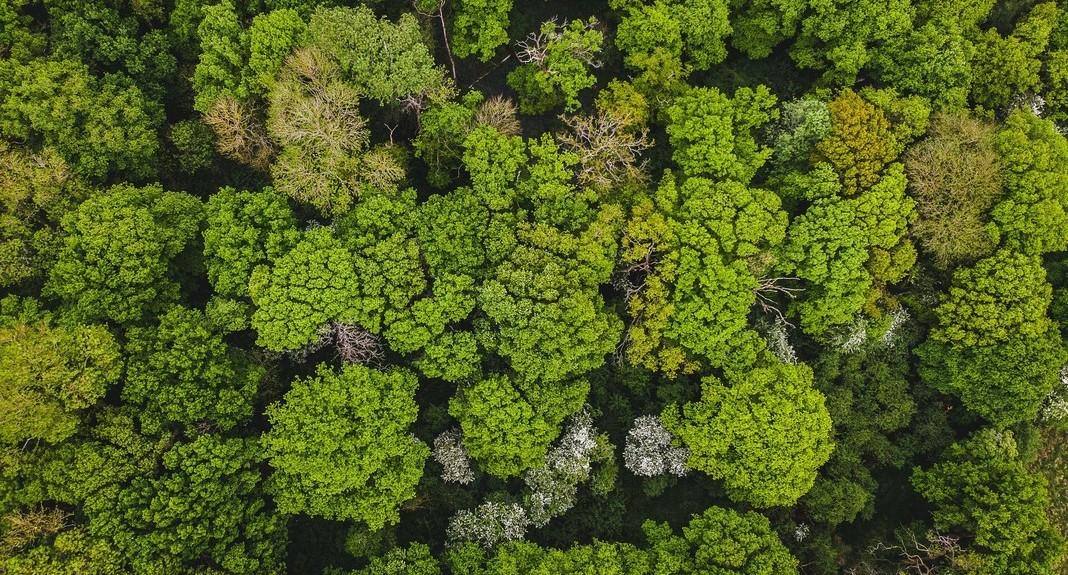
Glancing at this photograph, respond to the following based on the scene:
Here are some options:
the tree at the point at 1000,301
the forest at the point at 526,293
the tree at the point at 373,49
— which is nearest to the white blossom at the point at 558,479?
the forest at the point at 526,293

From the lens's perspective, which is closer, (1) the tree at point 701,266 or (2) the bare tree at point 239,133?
(1) the tree at point 701,266

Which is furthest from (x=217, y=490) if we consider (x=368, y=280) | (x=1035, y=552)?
(x=1035, y=552)

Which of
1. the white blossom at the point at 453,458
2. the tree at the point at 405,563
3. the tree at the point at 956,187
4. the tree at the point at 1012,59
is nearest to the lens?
the tree at the point at 405,563

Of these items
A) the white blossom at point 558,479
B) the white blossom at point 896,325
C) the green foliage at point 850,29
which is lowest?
the white blossom at point 558,479

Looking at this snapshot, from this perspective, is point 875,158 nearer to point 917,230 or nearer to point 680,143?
point 917,230

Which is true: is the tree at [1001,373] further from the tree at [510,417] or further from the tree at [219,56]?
the tree at [219,56]

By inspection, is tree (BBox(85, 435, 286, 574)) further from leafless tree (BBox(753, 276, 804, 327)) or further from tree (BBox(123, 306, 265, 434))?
leafless tree (BBox(753, 276, 804, 327))

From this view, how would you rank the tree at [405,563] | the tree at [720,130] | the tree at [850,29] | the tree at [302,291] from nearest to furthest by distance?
the tree at [302,291], the tree at [405,563], the tree at [720,130], the tree at [850,29]

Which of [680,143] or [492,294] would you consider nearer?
[492,294]
